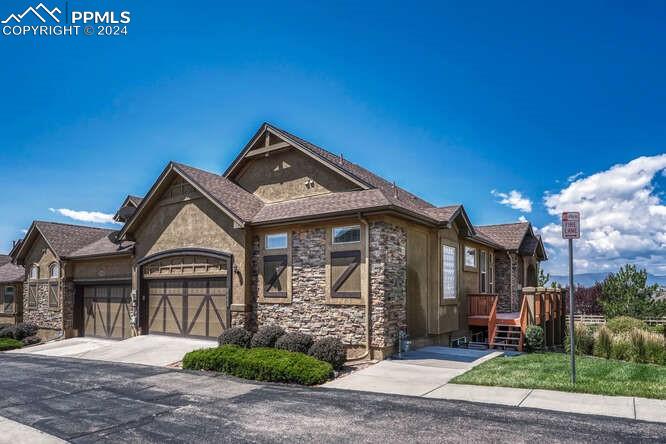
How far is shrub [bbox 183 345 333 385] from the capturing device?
11.6m

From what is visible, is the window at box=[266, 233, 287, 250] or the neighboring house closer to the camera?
the window at box=[266, 233, 287, 250]

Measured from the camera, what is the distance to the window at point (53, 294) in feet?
80.8

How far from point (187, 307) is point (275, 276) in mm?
4774

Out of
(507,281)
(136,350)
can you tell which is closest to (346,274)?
(136,350)

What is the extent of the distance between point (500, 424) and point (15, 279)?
2933 centimetres

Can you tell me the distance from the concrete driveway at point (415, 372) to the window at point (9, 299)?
2526 cm

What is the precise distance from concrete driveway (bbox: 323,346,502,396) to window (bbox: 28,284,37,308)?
71.0 ft

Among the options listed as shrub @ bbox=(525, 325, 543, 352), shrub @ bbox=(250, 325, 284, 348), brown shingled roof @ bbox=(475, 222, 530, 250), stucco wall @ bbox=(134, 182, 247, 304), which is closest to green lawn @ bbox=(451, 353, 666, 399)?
shrub @ bbox=(525, 325, 543, 352)

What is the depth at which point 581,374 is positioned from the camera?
10.7 meters

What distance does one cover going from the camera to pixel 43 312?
996 inches

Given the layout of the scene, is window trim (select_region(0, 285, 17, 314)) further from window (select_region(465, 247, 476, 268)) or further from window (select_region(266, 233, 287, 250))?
window (select_region(465, 247, 476, 268))

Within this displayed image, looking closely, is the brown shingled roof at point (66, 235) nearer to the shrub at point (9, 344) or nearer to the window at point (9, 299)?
the shrub at point (9, 344)

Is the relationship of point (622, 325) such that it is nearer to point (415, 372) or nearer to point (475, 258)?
point (475, 258)

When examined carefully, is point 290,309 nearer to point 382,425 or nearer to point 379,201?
point 379,201
